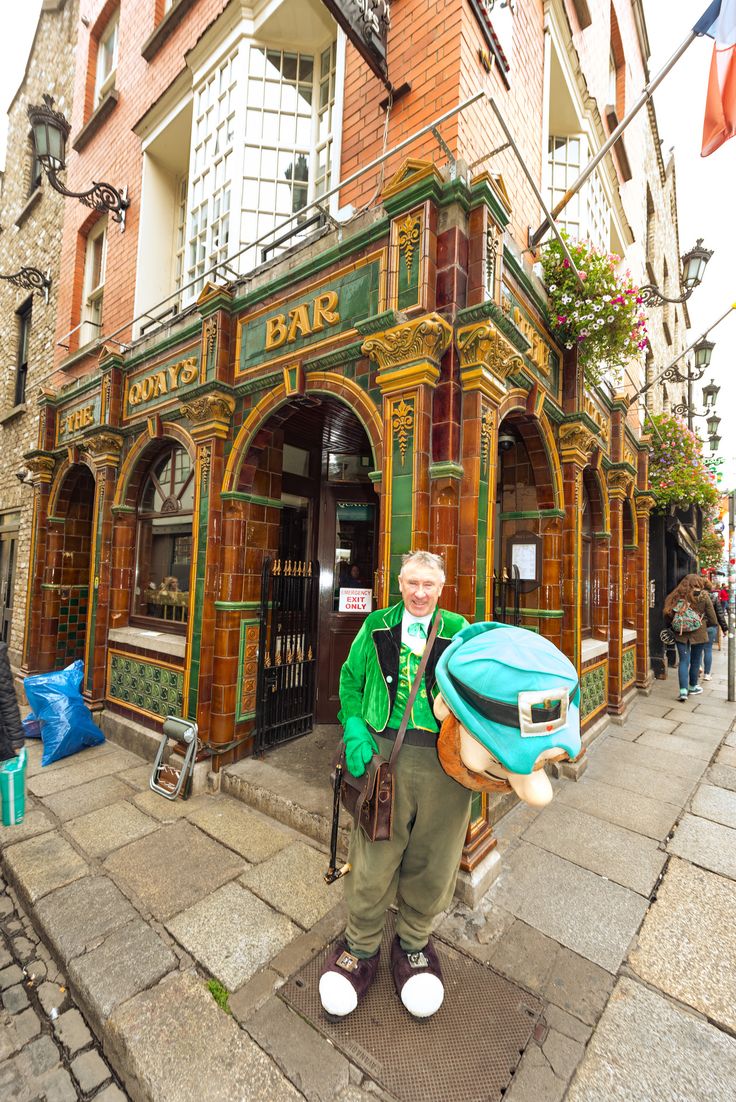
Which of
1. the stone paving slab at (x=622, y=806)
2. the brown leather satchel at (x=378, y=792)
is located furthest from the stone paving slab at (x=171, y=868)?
the stone paving slab at (x=622, y=806)

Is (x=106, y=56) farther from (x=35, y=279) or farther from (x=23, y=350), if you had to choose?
(x=23, y=350)

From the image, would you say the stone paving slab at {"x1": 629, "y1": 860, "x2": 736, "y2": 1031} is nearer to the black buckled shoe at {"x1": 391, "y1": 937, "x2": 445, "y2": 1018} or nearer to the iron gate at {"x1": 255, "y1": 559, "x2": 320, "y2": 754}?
the black buckled shoe at {"x1": 391, "y1": 937, "x2": 445, "y2": 1018}

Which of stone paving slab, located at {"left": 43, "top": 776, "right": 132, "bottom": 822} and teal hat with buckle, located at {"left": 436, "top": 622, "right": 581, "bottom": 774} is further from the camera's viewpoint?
stone paving slab, located at {"left": 43, "top": 776, "right": 132, "bottom": 822}

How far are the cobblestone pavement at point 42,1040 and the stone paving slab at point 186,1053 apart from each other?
115 mm

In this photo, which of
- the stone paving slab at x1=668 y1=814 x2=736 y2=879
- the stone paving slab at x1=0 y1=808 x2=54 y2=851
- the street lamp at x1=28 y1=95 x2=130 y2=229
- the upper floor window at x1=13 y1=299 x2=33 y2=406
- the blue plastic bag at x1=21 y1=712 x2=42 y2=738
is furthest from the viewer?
the upper floor window at x1=13 y1=299 x2=33 y2=406

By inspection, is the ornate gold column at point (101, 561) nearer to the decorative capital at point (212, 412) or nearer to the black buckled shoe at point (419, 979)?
the decorative capital at point (212, 412)

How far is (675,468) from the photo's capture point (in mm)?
8695

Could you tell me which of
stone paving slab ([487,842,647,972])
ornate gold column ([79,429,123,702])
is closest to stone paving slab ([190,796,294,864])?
stone paving slab ([487,842,647,972])

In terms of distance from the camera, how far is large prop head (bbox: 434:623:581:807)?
61.6 inches

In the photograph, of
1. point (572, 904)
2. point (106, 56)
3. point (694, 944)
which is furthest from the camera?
point (106, 56)

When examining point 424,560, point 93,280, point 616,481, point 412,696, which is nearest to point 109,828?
point 412,696

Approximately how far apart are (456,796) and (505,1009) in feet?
3.47

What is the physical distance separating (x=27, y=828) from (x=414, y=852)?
344 centimetres

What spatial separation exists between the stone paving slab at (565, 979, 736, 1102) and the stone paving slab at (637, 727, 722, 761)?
3.82m
